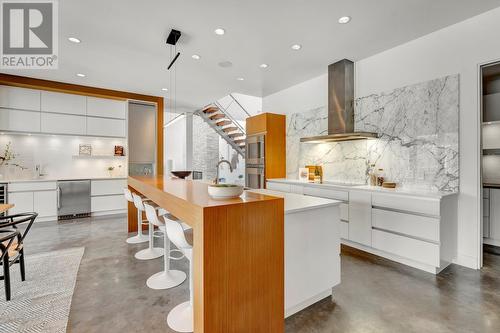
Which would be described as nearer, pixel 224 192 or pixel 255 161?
pixel 224 192

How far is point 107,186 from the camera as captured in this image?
5.35 meters

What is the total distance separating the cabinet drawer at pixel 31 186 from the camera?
4.43 meters

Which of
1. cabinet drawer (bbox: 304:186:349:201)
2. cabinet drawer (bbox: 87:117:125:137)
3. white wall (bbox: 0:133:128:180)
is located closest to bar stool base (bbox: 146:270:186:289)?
cabinet drawer (bbox: 304:186:349:201)

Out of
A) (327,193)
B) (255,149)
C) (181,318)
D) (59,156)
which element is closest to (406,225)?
(327,193)

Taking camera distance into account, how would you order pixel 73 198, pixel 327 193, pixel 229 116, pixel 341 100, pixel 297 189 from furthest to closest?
pixel 229 116, pixel 73 198, pixel 297 189, pixel 341 100, pixel 327 193

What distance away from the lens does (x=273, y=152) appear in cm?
Answer: 519

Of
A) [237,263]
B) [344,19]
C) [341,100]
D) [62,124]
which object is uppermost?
[344,19]

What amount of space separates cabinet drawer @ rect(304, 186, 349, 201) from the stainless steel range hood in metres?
0.86

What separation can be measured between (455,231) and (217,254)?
120 inches

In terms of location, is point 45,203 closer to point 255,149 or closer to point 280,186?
point 255,149

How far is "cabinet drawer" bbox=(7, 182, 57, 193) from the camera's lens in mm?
4430

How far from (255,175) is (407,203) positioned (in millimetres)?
3194

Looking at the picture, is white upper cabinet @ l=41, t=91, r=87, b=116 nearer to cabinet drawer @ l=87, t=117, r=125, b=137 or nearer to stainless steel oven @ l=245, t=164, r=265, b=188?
cabinet drawer @ l=87, t=117, r=125, b=137

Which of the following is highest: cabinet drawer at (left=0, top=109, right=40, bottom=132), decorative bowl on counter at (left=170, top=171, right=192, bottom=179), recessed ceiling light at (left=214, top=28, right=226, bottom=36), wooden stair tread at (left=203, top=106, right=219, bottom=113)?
wooden stair tread at (left=203, top=106, right=219, bottom=113)
